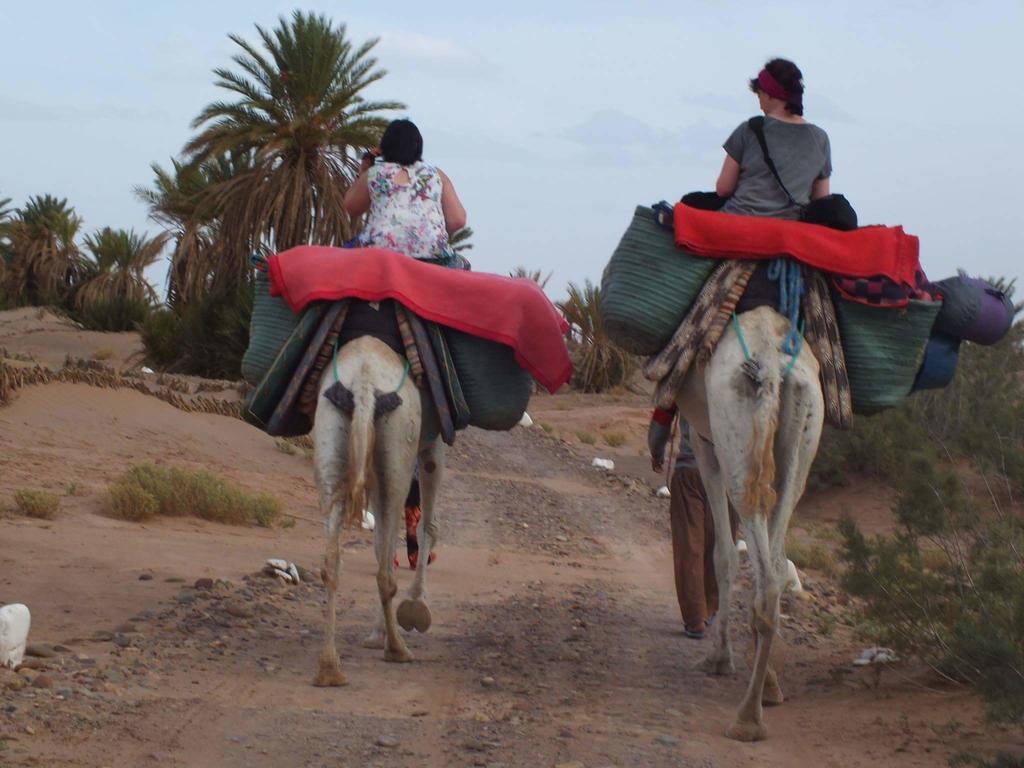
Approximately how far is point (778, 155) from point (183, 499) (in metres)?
7.48

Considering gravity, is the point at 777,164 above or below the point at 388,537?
above

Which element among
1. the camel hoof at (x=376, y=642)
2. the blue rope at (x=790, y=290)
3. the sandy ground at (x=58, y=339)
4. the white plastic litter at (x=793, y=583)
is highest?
the blue rope at (x=790, y=290)

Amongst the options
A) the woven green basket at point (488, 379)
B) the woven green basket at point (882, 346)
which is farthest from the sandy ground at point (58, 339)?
the woven green basket at point (882, 346)

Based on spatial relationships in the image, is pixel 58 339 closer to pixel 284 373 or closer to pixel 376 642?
pixel 376 642

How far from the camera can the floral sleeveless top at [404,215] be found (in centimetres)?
818

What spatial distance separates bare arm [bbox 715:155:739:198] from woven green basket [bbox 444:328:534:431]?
1477 millimetres

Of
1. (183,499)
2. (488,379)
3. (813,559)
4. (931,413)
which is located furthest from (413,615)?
(931,413)

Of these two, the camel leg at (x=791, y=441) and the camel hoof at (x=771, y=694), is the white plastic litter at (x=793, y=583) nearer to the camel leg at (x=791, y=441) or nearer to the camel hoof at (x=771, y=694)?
the camel hoof at (x=771, y=694)

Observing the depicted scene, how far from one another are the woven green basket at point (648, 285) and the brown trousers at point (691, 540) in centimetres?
194

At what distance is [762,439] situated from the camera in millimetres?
6535

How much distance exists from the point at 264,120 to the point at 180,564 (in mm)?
20988

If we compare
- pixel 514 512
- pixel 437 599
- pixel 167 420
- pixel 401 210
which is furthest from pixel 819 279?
pixel 167 420

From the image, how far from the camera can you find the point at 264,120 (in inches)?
1177

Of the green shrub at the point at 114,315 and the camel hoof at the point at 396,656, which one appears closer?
the camel hoof at the point at 396,656
